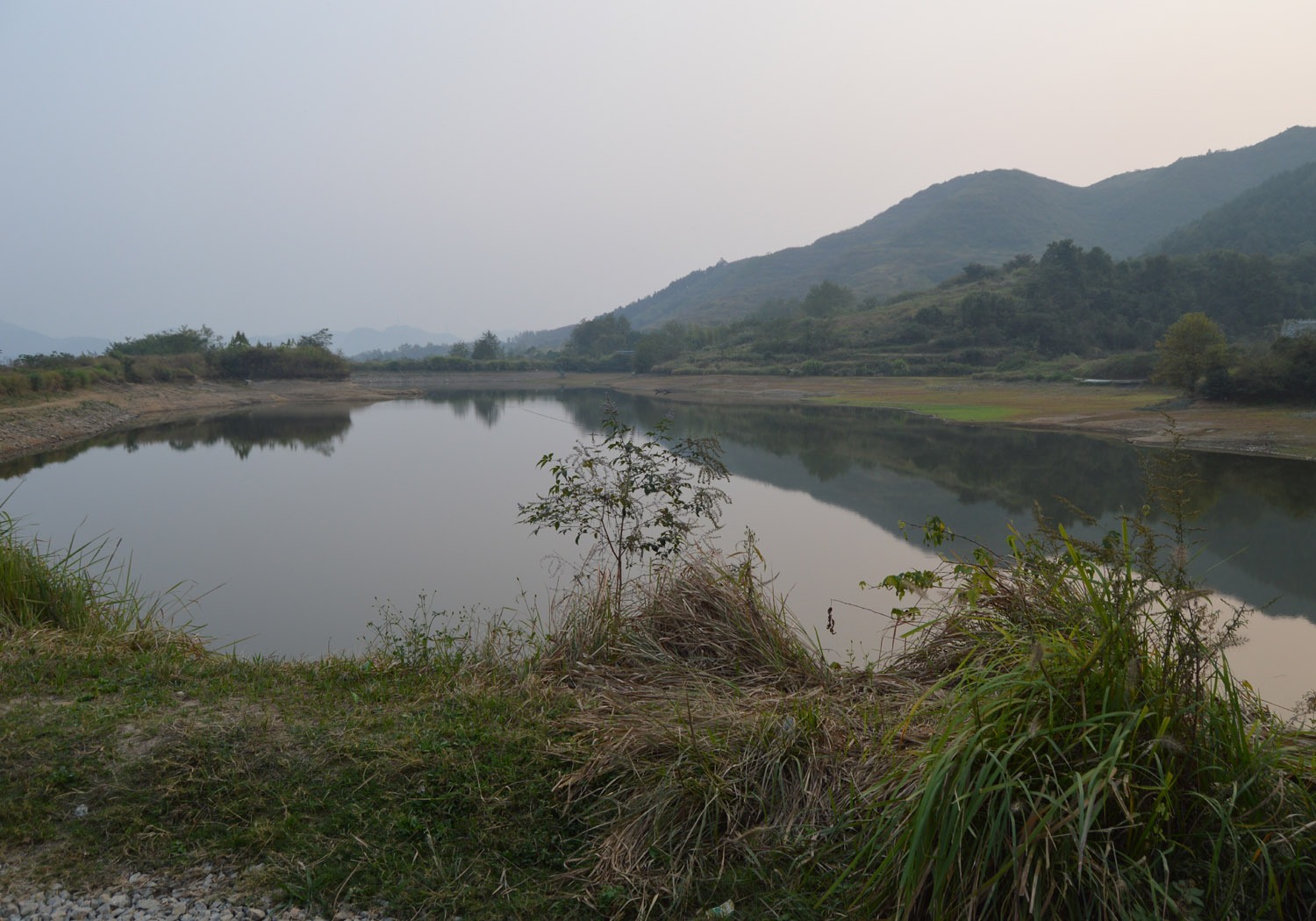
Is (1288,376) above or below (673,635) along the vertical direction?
below

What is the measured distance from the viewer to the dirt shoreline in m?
23.7

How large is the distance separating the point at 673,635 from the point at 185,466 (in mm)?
22650

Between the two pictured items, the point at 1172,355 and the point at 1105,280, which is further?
the point at 1105,280

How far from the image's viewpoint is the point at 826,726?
11.3 feet

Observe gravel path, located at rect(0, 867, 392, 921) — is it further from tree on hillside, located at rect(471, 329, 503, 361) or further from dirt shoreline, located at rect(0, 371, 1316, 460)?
tree on hillside, located at rect(471, 329, 503, 361)

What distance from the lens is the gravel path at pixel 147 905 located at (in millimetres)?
2574

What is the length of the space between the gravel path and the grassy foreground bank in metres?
0.08

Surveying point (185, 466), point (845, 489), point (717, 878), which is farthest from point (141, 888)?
point (185, 466)

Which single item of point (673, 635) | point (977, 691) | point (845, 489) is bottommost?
point (845, 489)

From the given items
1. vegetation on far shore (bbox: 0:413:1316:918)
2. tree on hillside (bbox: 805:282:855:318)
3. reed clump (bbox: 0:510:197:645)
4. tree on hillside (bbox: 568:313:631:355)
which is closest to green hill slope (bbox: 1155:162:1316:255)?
tree on hillside (bbox: 805:282:855:318)

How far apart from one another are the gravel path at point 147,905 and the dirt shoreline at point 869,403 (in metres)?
6.42

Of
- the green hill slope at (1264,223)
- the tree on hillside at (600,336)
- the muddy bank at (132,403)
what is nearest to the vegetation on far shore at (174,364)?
the muddy bank at (132,403)

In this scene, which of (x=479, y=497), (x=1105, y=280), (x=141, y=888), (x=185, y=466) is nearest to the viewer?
(x=141, y=888)

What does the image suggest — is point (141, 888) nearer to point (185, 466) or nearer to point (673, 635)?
point (673, 635)
